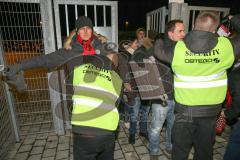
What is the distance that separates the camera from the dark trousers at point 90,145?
1850 mm

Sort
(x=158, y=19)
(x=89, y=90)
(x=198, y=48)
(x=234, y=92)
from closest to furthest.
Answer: (x=89, y=90), (x=198, y=48), (x=234, y=92), (x=158, y=19)

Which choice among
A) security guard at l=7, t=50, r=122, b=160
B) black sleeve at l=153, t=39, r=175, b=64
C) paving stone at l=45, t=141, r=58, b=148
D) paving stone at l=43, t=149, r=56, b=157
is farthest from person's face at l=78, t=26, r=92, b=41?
paving stone at l=45, t=141, r=58, b=148

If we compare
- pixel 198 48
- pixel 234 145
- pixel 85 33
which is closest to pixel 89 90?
pixel 85 33

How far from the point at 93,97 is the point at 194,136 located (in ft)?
5.27

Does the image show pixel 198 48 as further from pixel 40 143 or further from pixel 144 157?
pixel 40 143

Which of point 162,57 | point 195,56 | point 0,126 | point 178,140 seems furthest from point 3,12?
point 178,140

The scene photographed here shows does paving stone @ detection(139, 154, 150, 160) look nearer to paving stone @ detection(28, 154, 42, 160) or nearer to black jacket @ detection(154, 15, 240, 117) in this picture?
black jacket @ detection(154, 15, 240, 117)

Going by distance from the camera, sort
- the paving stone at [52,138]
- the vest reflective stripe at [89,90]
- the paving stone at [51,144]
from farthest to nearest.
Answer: the paving stone at [52,138]
the paving stone at [51,144]
the vest reflective stripe at [89,90]

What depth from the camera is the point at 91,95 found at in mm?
1778

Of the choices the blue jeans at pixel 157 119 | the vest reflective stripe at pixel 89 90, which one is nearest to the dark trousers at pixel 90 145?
the vest reflective stripe at pixel 89 90

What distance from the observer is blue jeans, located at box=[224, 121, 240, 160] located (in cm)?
274

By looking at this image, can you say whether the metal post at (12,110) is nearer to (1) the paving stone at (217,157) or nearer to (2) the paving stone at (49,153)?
(2) the paving stone at (49,153)

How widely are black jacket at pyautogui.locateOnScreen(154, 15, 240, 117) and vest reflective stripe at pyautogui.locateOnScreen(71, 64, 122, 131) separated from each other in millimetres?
897

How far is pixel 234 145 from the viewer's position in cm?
279
